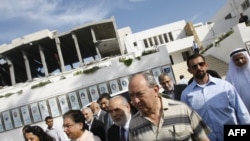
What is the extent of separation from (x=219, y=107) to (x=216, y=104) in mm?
46

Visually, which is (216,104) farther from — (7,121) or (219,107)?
(7,121)

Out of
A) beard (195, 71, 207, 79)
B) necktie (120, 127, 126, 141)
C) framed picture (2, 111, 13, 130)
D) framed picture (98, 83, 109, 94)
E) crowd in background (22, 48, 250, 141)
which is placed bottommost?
necktie (120, 127, 126, 141)

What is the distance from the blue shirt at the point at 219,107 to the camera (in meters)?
3.74

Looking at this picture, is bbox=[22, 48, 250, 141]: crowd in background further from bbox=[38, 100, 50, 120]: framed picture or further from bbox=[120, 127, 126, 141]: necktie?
bbox=[38, 100, 50, 120]: framed picture

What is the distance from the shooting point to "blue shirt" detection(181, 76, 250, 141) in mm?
3742

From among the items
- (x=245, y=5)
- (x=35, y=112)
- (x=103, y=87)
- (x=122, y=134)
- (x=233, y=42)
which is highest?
(x=245, y=5)

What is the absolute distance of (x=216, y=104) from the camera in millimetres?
3787

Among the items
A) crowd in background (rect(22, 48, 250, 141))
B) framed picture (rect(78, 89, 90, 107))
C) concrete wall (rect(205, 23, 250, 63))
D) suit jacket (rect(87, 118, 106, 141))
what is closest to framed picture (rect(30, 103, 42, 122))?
framed picture (rect(78, 89, 90, 107))

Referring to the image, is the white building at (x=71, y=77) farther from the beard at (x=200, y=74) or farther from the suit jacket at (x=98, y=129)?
the beard at (x=200, y=74)

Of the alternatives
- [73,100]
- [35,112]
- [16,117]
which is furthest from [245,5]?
[16,117]

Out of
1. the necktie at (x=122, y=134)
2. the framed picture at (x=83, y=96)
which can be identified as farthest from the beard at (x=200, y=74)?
the framed picture at (x=83, y=96)

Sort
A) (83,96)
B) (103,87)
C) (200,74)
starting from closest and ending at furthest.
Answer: (200,74) < (103,87) < (83,96)

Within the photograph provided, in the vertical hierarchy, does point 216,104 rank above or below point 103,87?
below

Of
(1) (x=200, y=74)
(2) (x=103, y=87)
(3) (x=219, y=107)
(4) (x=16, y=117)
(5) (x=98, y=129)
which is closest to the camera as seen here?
(3) (x=219, y=107)
